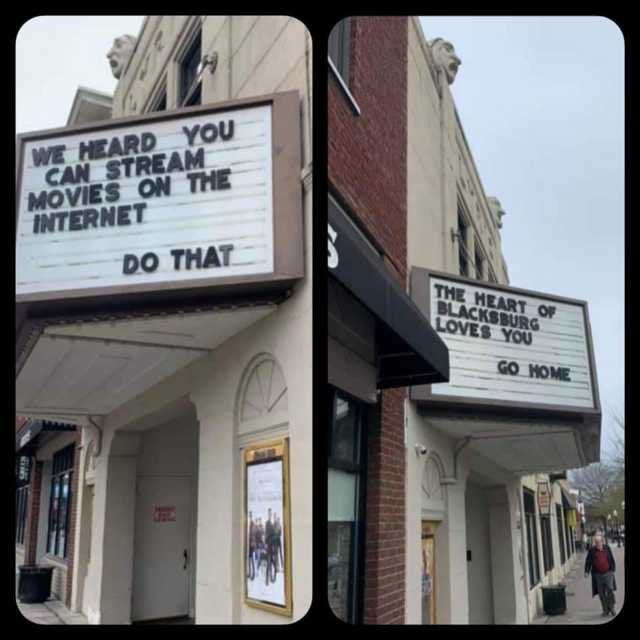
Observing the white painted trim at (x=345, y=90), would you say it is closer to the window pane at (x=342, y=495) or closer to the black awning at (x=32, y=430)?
the window pane at (x=342, y=495)

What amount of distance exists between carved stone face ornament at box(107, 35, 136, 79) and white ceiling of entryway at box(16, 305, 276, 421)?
5213 millimetres

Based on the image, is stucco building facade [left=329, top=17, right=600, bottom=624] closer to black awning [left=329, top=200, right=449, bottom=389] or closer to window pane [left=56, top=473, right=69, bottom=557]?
→ black awning [left=329, top=200, right=449, bottom=389]

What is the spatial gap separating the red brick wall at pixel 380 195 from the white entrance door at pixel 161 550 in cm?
442

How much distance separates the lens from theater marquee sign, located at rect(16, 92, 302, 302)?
4.66 meters

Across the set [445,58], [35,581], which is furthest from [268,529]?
[35,581]

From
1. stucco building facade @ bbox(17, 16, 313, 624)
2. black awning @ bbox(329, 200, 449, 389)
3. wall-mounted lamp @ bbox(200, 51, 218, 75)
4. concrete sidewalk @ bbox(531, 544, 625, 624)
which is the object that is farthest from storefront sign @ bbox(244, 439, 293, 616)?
wall-mounted lamp @ bbox(200, 51, 218, 75)

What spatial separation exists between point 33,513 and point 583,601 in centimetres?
999

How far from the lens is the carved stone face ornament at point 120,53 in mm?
10781

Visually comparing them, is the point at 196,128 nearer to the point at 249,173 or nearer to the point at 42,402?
the point at 249,173

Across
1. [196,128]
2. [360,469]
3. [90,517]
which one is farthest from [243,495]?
[90,517]

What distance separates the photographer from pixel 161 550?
9.66 meters

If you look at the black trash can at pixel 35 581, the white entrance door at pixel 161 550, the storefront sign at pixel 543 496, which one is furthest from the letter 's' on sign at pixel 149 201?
the storefront sign at pixel 543 496

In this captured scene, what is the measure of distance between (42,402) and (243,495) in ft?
12.9

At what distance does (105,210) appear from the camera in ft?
16.0
